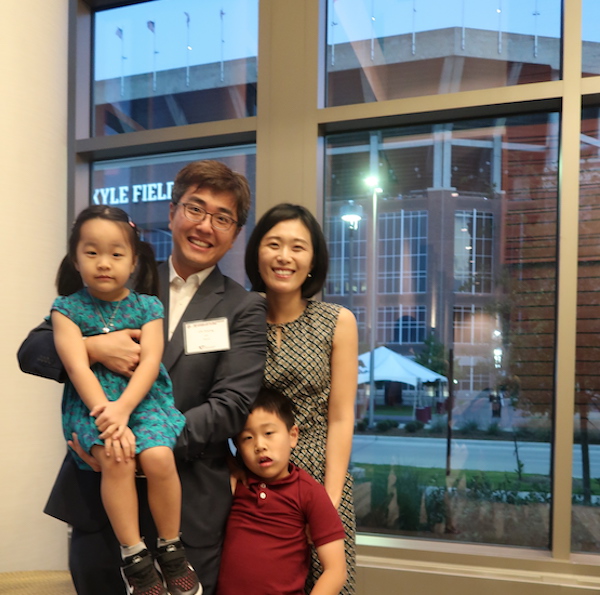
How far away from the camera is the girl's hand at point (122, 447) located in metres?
1.46

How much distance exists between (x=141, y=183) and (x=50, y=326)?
8.21ft

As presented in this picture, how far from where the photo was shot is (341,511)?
196 cm

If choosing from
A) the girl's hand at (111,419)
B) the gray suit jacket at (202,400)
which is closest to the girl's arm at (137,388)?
the girl's hand at (111,419)

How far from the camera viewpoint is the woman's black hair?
1949 mm

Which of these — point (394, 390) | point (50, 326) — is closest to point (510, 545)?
point (394, 390)

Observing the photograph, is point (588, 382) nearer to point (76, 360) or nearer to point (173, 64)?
point (76, 360)

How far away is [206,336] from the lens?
1653 mm

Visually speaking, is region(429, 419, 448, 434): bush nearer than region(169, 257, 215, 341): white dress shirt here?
No

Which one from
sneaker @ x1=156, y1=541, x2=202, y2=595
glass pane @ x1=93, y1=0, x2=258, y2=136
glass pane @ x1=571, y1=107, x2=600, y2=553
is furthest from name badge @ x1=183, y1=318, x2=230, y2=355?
glass pane @ x1=93, y1=0, x2=258, y2=136

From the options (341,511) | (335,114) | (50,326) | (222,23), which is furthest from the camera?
(222,23)

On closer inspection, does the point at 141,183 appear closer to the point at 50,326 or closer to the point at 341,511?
the point at 50,326

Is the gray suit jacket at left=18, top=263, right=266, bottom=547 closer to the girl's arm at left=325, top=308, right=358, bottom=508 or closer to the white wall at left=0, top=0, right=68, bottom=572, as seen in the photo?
the girl's arm at left=325, top=308, right=358, bottom=508

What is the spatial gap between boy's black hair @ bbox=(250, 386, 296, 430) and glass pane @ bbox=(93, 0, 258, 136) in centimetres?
244

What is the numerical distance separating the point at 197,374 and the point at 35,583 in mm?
1919
